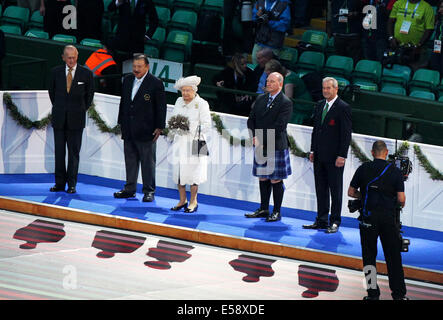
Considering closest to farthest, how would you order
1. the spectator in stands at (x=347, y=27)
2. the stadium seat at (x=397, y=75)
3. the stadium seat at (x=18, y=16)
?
the stadium seat at (x=397, y=75) < the spectator in stands at (x=347, y=27) < the stadium seat at (x=18, y=16)

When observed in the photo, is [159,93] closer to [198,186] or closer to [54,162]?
[198,186]

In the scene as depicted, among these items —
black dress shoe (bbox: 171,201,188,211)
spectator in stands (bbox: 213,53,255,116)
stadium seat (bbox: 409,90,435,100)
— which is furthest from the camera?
stadium seat (bbox: 409,90,435,100)

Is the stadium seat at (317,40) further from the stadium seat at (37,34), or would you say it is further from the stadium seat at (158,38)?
the stadium seat at (37,34)

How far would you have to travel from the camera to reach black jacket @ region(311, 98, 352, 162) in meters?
11.7

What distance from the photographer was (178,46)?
16875 mm

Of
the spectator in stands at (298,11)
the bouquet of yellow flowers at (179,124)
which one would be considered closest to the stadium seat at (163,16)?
the spectator in stands at (298,11)

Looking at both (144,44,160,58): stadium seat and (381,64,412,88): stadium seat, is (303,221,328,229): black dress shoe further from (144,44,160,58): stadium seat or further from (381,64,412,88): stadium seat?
(144,44,160,58): stadium seat

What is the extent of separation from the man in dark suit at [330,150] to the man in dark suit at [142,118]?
2138mm

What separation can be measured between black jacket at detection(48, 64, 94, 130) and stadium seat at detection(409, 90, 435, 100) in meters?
4.65

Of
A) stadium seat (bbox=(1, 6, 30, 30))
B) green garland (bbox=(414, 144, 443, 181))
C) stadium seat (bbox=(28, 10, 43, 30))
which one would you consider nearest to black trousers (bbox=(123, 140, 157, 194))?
green garland (bbox=(414, 144, 443, 181))

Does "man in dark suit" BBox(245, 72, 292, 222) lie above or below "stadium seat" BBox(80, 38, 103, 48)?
below

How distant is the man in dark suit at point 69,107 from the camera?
43.2ft

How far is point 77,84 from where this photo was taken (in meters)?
13.2

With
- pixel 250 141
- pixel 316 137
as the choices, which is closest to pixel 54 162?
pixel 250 141
